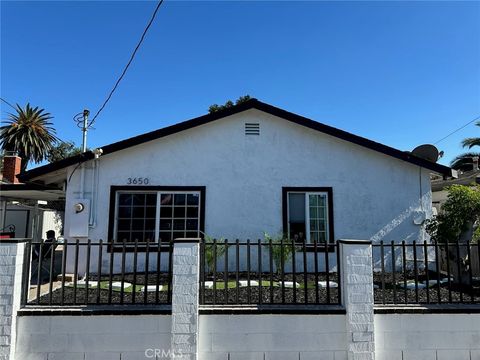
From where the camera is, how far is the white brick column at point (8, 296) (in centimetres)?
451

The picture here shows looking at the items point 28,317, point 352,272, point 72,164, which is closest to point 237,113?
point 72,164

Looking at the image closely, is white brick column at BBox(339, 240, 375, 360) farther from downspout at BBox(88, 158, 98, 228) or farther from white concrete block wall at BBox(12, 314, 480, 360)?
downspout at BBox(88, 158, 98, 228)

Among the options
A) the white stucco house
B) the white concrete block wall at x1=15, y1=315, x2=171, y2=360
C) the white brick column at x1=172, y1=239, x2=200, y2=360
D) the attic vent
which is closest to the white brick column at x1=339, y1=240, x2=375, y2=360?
the white brick column at x1=172, y1=239, x2=200, y2=360

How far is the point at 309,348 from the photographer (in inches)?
184

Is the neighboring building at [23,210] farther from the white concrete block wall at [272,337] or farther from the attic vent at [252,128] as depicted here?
the white concrete block wall at [272,337]

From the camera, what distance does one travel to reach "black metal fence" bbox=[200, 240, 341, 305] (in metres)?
4.88

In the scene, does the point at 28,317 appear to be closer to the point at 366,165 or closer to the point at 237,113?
the point at 237,113

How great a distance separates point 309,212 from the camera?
30.3 feet

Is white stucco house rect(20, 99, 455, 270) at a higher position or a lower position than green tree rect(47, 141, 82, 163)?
lower

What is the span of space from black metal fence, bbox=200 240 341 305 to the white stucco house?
32.9 inches

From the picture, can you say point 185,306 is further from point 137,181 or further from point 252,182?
point 137,181

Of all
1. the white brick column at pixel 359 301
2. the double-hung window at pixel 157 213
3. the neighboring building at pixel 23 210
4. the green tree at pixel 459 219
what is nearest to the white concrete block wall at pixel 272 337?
the white brick column at pixel 359 301

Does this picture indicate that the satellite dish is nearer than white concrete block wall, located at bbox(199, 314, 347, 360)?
No

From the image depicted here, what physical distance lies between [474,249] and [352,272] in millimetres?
5360
